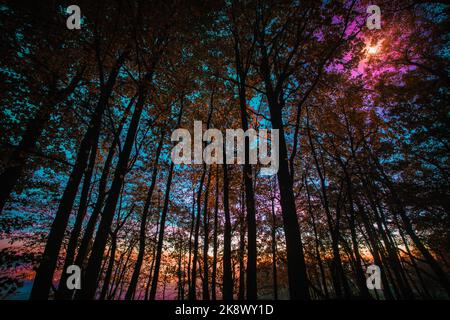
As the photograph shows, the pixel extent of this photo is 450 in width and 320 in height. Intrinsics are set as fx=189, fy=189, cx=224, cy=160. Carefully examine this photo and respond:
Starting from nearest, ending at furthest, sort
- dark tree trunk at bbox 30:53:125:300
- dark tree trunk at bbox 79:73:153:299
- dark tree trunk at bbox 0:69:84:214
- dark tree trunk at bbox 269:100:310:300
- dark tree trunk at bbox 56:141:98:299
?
1. dark tree trunk at bbox 269:100:310:300
2. dark tree trunk at bbox 79:73:153:299
3. dark tree trunk at bbox 30:53:125:300
4. dark tree trunk at bbox 0:69:84:214
5. dark tree trunk at bbox 56:141:98:299

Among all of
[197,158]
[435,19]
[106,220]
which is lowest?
[106,220]

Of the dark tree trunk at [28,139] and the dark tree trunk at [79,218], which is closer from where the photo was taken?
the dark tree trunk at [28,139]

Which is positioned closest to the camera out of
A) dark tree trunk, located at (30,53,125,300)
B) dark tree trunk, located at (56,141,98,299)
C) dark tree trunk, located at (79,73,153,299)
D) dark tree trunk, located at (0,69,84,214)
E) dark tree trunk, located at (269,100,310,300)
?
dark tree trunk, located at (269,100,310,300)

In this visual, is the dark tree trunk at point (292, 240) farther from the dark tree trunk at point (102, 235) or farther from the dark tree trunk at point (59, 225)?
the dark tree trunk at point (59, 225)

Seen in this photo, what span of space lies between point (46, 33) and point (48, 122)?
12.8 feet

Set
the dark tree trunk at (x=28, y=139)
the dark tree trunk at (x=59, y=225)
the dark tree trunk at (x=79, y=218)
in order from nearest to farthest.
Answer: the dark tree trunk at (x=59, y=225)
the dark tree trunk at (x=28, y=139)
the dark tree trunk at (x=79, y=218)

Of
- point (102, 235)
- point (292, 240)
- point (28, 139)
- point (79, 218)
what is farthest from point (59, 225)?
point (292, 240)

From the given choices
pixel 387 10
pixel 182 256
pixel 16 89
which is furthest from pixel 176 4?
pixel 182 256

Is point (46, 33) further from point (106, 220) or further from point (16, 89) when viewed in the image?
point (106, 220)

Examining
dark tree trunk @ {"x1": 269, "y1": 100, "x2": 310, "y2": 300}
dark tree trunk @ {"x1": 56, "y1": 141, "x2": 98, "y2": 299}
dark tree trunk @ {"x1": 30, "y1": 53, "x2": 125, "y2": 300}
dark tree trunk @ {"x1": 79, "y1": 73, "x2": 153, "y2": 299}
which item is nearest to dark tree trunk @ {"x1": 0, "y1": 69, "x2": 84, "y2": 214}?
dark tree trunk @ {"x1": 30, "y1": 53, "x2": 125, "y2": 300}

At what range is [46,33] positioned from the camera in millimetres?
5984

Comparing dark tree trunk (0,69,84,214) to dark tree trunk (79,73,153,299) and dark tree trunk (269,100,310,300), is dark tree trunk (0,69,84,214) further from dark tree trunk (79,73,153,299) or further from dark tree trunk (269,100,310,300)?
dark tree trunk (269,100,310,300)

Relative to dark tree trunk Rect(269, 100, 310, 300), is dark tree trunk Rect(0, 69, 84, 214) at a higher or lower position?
higher

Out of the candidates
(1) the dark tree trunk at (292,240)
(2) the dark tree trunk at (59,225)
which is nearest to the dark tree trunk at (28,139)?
(2) the dark tree trunk at (59,225)
